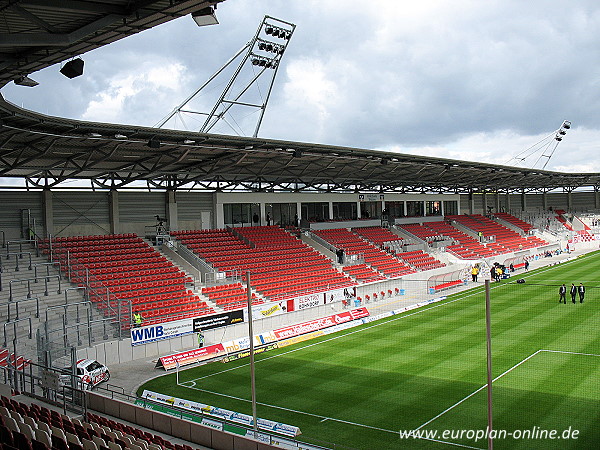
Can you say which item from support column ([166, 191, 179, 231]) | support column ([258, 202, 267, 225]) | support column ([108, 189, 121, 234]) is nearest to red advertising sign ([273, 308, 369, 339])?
support column ([166, 191, 179, 231])

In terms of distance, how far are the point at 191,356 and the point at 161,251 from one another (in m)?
11.3

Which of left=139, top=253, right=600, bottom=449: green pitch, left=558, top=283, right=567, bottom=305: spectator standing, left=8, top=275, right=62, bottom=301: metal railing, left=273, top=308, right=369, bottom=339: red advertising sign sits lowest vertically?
left=139, top=253, right=600, bottom=449: green pitch

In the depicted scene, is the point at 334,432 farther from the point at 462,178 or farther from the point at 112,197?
the point at 462,178

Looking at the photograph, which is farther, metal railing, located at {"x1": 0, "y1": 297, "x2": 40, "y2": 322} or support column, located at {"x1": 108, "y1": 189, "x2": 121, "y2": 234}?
support column, located at {"x1": 108, "y1": 189, "x2": 121, "y2": 234}

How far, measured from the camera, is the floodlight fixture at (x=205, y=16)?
33.0 feet

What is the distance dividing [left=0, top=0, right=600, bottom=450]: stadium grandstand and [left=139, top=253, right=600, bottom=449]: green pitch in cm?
161

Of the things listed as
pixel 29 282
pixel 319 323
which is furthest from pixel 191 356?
pixel 319 323

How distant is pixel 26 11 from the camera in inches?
370

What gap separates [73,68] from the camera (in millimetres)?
12555

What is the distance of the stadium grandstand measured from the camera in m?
11.7

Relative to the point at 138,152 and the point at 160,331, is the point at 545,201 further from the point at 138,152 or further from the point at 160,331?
the point at 160,331

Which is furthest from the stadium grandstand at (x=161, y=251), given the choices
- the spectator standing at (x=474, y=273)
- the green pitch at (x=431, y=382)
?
the green pitch at (x=431, y=382)

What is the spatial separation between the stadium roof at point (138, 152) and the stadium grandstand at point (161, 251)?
0.07 meters

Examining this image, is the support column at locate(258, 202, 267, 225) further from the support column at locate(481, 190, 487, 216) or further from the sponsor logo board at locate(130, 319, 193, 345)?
the support column at locate(481, 190, 487, 216)
